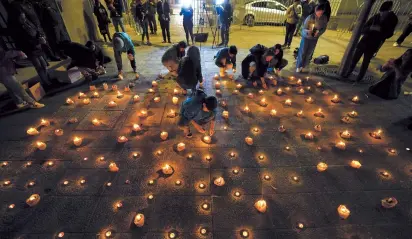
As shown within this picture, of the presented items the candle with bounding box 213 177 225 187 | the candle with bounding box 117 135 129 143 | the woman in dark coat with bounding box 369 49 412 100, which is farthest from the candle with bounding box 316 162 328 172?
the woman in dark coat with bounding box 369 49 412 100

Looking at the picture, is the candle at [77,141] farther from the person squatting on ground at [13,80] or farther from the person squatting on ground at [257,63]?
the person squatting on ground at [257,63]

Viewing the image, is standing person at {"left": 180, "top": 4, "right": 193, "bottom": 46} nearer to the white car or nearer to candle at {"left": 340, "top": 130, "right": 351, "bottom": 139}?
the white car

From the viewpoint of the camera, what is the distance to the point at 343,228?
2693 millimetres

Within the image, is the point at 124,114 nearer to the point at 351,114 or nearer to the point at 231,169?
the point at 231,169

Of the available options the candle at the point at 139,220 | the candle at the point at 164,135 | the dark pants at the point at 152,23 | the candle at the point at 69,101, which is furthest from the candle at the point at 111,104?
the dark pants at the point at 152,23

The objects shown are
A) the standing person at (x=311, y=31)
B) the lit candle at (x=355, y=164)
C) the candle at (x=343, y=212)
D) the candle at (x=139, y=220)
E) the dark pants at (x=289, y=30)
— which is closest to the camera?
the candle at (x=139, y=220)

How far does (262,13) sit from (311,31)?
942 centimetres

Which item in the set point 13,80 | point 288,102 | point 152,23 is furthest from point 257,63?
point 152,23

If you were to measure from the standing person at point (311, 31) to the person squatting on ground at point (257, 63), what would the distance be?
1344 mm

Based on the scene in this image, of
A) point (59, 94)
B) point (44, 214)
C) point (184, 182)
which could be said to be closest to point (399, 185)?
point (184, 182)

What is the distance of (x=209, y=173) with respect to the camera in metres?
3.43

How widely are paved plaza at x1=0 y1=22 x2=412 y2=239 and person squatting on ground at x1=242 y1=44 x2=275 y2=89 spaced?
54.1 inches

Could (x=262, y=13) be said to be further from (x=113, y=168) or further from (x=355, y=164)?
(x=113, y=168)

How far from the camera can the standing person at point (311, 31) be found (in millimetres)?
6309
